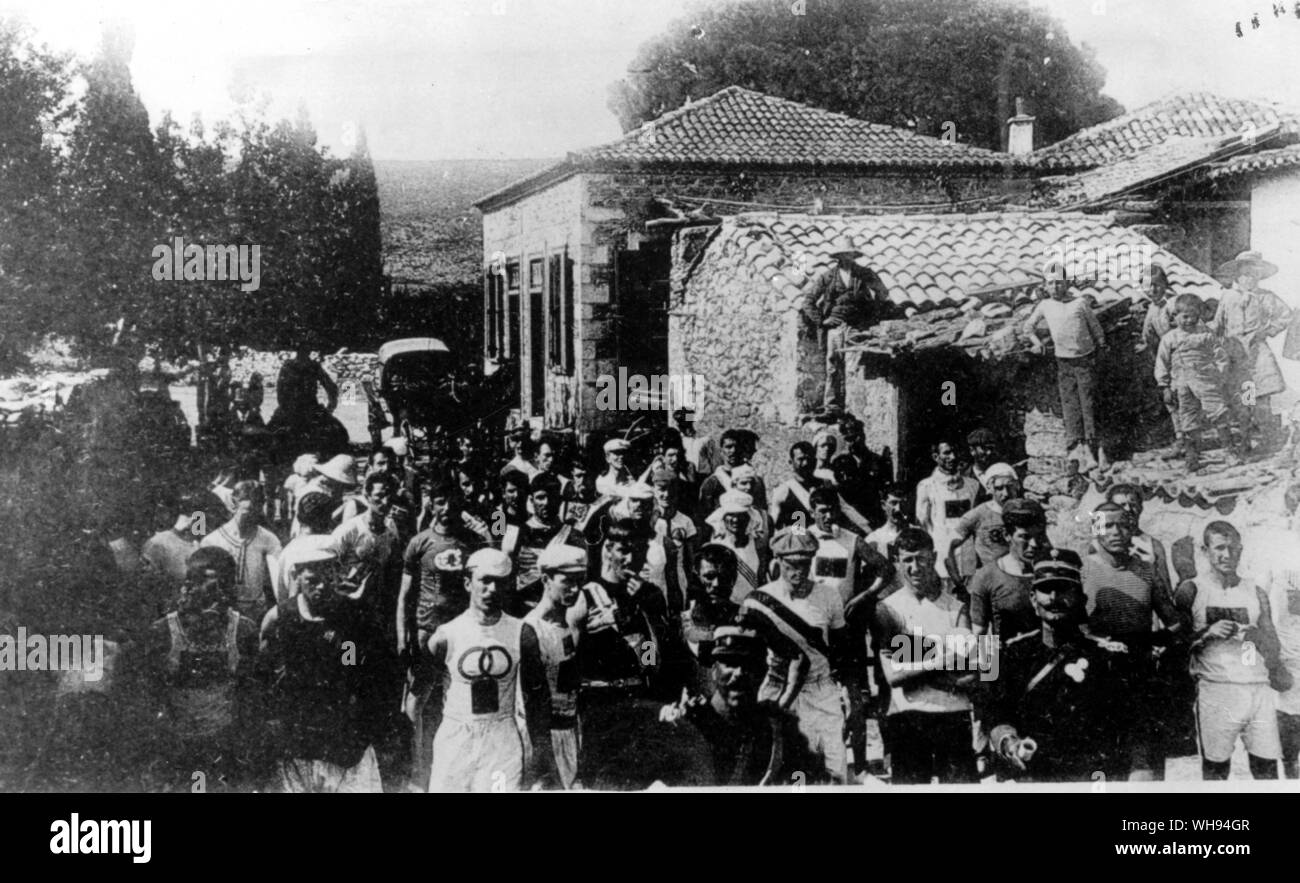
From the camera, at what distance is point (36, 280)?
17.8ft

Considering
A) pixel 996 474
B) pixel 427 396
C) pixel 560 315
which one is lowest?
pixel 996 474

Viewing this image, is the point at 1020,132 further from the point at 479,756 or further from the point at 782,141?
the point at 479,756

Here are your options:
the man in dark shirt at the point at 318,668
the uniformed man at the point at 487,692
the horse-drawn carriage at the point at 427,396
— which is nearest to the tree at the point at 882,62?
the horse-drawn carriage at the point at 427,396

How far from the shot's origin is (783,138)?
5824mm

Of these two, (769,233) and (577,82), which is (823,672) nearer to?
(769,233)

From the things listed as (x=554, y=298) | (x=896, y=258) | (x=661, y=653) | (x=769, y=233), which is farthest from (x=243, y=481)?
(x=896, y=258)

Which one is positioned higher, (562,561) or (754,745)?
(562,561)

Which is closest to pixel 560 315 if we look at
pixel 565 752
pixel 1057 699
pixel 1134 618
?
pixel 565 752

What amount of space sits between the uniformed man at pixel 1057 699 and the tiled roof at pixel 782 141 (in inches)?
82.8

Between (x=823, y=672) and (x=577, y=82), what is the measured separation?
10.0 feet

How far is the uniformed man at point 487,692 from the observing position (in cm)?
546

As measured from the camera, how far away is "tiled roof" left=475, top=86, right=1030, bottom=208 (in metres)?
5.75

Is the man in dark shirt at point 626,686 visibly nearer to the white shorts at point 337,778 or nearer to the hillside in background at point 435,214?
the white shorts at point 337,778

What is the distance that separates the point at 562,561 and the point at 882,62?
2888mm
